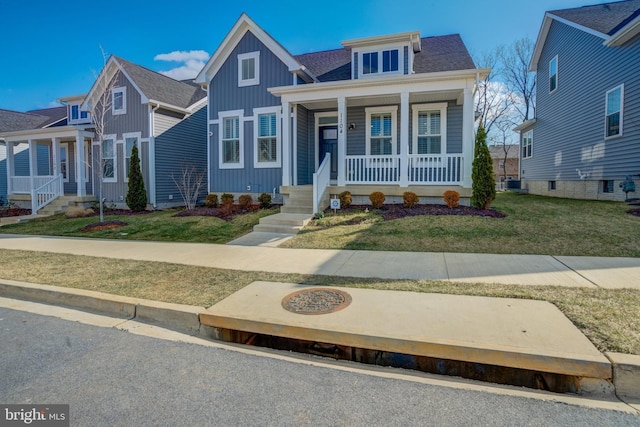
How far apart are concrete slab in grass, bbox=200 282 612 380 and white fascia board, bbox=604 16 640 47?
11312mm

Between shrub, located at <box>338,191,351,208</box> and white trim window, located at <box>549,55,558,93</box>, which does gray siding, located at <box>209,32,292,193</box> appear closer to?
shrub, located at <box>338,191,351,208</box>

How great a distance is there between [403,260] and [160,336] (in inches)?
166

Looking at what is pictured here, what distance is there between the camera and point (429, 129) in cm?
1289

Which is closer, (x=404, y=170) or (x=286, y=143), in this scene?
(x=404, y=170)

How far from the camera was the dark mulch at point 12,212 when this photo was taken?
53.6 ft

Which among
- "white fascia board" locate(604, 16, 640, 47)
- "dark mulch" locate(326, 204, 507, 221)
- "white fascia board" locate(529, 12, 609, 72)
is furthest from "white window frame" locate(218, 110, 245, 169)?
"white fascia board" locate(529, 12, 609, 72)

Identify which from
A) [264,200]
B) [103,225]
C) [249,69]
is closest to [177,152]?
[249,69]

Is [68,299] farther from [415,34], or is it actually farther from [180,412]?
[415,34]

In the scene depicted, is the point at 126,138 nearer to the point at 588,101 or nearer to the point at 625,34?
the point at 625,34

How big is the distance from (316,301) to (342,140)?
8.13m

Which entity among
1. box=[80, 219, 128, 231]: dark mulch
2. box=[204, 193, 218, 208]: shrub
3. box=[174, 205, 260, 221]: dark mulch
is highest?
box=[204, 193, 218, 208]: shrub

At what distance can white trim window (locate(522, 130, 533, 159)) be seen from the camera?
20809 mm

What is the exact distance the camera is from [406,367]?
3301 mm

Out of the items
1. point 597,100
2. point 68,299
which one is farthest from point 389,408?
point 597,100
